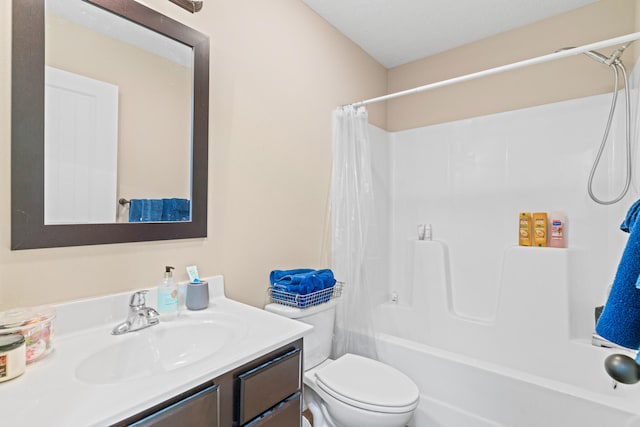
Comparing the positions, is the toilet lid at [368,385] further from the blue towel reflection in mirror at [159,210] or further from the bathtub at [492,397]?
the blue towel reflection in mirror at [159,210]

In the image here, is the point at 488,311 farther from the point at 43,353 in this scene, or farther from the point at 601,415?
the point at 43,353

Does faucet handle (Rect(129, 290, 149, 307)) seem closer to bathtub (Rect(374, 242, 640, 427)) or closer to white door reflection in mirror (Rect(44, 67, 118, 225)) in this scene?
white door reflection in mirror (Rect(44, 67, 118, 225))

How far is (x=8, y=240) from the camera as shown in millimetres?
910

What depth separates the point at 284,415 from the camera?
988 millimetres

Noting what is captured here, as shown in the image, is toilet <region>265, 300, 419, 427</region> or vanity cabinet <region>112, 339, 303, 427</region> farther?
toilet <region>265, 300, 419, 427</region>

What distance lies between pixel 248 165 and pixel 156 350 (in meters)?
0.89

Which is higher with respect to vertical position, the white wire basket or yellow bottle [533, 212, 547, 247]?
yellow bottle [533, 212, 547, 247]

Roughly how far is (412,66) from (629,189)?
1.72 metres

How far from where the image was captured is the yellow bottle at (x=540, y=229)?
6.62 ft

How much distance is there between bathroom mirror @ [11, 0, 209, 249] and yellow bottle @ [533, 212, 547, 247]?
1.99m

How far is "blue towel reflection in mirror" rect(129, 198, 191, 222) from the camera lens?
3.87 ft

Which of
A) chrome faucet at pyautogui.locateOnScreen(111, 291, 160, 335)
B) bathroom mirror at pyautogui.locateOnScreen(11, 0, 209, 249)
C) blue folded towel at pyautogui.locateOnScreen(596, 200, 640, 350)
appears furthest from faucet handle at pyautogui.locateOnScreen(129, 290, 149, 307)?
blue folded towel at pyautogui.locateOnScreen(596, 200, 640, 350)

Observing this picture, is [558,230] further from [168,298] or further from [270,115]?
[168,298]

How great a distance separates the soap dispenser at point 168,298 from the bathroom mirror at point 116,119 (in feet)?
0.55
